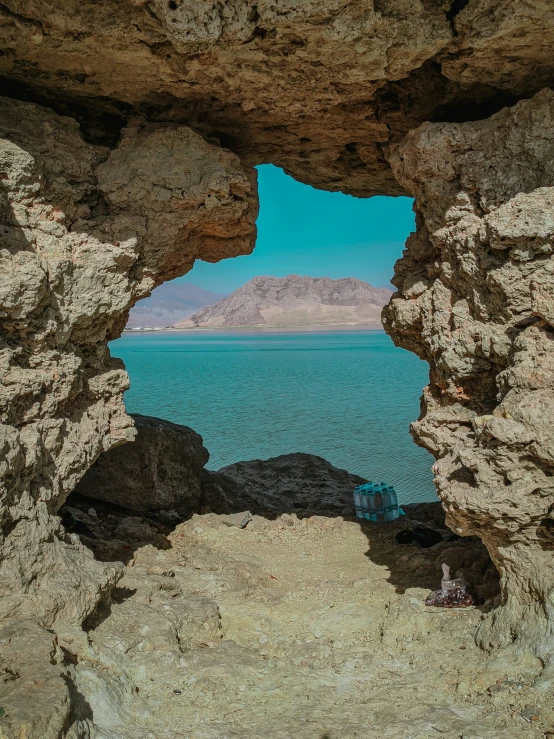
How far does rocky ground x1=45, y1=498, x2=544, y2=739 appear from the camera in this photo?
422 centimetres

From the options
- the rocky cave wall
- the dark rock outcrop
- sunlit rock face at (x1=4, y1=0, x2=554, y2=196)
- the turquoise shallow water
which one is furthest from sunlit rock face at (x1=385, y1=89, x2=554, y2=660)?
the turquoise shallow water

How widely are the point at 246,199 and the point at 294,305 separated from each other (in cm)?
14078

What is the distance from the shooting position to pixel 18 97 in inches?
246

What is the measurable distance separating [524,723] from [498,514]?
1.42 meters

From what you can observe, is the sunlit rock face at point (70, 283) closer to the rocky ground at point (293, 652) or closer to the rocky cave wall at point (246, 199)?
the rocky cave wall at point (246, 199)

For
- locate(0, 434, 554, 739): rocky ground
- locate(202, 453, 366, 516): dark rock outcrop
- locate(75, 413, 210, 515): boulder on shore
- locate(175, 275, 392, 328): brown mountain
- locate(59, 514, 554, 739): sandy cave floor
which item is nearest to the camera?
locate(0, 434, 554, 739): rocky ground

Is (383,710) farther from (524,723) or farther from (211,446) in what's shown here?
(211,446)

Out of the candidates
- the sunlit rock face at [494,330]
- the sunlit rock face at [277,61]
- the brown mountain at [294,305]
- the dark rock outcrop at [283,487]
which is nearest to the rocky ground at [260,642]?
the sunlit rock face at [494,330]

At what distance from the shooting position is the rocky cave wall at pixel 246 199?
16.4 feet

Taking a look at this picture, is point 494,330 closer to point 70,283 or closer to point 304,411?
point 70,283

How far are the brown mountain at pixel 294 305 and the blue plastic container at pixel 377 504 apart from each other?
125817 millimetres

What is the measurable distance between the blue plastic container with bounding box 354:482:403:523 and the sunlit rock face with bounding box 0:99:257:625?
4.16m

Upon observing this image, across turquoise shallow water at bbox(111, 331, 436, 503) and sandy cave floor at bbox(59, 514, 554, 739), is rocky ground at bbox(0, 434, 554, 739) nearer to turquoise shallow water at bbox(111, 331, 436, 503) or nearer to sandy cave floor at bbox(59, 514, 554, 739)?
sandy cave floor at bbox(59, 514, 554, 739)

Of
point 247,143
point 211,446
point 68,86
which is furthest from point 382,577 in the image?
point 211,446
